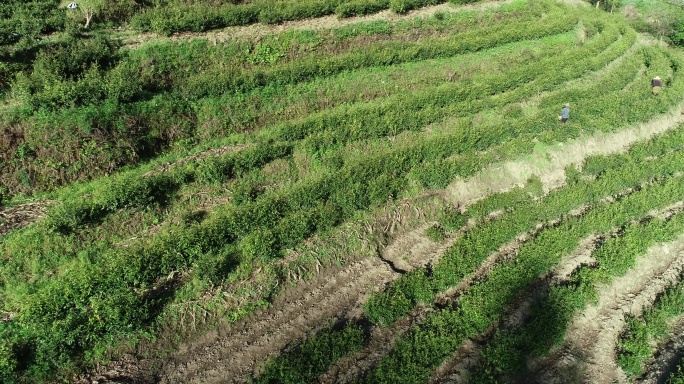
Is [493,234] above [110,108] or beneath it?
beneath

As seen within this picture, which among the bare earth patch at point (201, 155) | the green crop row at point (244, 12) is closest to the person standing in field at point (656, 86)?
the green crop row at point (244, 12)

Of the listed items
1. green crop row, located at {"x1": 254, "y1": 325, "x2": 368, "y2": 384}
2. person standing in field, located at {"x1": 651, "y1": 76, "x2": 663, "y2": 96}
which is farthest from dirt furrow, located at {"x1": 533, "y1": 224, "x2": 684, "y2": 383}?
person standing in field, located at {"x1": 651, "y1": 76, "x2": 663, "y2": 96}

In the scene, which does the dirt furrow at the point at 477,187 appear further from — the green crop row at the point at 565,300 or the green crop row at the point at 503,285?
the green crop row at the point at 565,300

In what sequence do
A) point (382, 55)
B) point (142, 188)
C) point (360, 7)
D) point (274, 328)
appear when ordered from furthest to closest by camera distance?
1. point (360, 7)
2. point (382, 55)
3. point (142, 188)
4. point (274, 328)

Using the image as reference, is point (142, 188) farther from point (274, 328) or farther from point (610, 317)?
point (610, 317)

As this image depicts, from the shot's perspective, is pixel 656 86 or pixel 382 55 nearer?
pixel 382 55

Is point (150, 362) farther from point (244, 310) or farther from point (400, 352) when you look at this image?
point (400, 352)

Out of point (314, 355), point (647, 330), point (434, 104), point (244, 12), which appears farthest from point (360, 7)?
point (647, 330)

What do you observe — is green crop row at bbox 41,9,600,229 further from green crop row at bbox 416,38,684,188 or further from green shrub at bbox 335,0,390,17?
green shrub at bbox 335,0,390,17
